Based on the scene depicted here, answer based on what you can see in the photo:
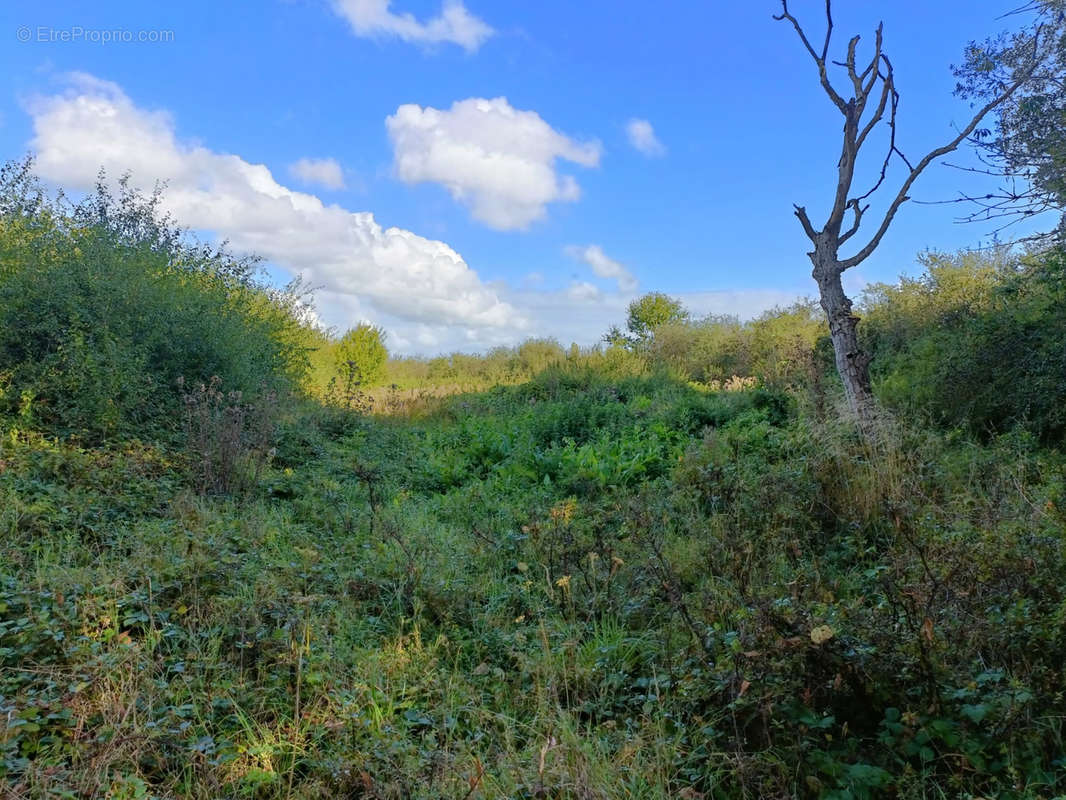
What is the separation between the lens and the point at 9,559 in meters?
3.79

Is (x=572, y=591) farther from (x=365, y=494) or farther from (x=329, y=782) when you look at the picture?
(x=365, y=494)

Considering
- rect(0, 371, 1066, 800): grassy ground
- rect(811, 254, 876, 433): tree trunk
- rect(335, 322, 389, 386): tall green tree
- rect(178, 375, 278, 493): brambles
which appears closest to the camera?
rect(0, 371, 1066, 800): grassy ground

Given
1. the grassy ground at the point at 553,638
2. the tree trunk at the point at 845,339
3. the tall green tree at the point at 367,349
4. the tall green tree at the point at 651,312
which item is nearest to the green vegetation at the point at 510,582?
the grassy ground at the point at 553,638

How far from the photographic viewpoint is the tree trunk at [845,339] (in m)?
6.73

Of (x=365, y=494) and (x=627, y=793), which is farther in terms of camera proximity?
(x=365, y=494)

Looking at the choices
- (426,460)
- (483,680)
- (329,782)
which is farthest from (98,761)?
(426,460)

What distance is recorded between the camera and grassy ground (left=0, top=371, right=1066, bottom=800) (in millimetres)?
2240

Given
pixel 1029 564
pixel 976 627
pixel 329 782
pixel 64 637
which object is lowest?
pixel 329 782

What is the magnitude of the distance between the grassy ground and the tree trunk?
952 millimetres

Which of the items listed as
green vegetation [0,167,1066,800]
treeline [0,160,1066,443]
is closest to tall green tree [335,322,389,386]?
treeline [0,160,1066,443]

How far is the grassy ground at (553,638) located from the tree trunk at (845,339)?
0.95 meters

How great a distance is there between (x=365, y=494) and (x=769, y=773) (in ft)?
16.4

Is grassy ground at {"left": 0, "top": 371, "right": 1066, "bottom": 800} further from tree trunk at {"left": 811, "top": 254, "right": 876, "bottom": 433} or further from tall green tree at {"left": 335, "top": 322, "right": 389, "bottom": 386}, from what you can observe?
tall green tree at {"left": 335, "top": 322, "right": 389, "bottom": 386}

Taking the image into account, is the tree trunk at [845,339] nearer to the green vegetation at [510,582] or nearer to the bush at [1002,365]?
the green vegetation at [510,582]
